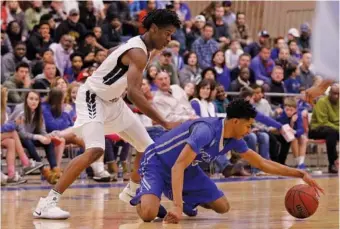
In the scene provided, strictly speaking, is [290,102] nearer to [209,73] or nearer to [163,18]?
[209,73]

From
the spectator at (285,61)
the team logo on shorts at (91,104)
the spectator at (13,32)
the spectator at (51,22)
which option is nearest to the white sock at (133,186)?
the team logo on shorts at (91,104)

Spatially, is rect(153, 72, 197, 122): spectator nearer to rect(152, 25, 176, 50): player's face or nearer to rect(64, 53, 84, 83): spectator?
rect(64, 53, 84, 83): spectator

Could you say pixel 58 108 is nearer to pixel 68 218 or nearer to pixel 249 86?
pixel 249 86

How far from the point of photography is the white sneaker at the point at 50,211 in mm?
7031

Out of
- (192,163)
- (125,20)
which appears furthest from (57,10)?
(192,163)

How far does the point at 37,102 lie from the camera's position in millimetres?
12227

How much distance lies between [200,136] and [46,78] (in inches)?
308

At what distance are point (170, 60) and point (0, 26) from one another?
3.08m

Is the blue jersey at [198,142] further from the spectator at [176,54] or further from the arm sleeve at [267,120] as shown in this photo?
the spectator at [176,54]

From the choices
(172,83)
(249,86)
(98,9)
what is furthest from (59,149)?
(98,9)

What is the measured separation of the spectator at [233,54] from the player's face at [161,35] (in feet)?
33.5

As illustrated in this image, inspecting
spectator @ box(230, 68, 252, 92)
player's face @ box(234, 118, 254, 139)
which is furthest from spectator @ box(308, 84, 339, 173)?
player's face @ box(234, 118, 254, 139)

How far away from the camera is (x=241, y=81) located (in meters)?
16.3

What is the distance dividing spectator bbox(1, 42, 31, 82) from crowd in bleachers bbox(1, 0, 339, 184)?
0.02 m
